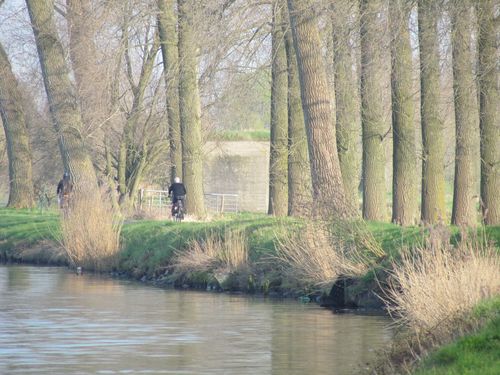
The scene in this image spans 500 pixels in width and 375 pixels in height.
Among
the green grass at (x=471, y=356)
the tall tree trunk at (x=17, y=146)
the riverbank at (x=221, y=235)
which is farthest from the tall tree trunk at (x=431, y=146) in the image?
the tall tree trunk at (x=17, y=146)

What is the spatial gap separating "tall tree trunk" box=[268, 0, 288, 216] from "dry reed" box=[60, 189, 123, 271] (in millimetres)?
5789

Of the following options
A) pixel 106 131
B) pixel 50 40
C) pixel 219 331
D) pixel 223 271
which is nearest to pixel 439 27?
pixel 223 271

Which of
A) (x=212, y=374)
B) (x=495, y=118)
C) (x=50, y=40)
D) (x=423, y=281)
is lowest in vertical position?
(x=212, y=374)

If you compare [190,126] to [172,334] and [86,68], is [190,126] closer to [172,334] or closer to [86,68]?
[86,68]

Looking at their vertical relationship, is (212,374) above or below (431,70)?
below

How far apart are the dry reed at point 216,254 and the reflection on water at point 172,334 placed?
1.24 meters

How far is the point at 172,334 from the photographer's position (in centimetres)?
1711

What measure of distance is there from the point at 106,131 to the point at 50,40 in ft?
39.5

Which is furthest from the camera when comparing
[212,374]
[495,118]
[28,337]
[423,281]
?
[495,118]

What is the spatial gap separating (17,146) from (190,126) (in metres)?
14.1

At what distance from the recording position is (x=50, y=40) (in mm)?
35062

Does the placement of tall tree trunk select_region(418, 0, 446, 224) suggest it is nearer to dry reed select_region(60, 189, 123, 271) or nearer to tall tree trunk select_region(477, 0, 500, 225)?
tall tree trunk select_region(477, 0, 500, 225)

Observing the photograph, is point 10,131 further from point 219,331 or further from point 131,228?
point 219,331

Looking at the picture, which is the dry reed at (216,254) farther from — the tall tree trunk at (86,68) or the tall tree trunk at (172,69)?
the tall tree trunk at (86,68)
